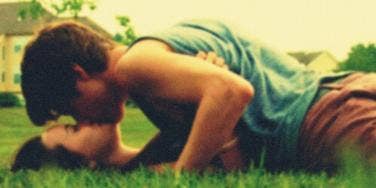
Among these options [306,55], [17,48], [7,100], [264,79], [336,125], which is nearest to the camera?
[336,125]

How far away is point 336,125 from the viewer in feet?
13.9

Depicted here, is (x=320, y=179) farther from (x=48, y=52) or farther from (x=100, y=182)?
(x=48, y=52)

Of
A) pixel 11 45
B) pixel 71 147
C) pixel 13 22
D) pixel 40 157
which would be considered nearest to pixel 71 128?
pixel 71 147

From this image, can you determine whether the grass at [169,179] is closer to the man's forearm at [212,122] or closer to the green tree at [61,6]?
the man's forearm at [212,122]

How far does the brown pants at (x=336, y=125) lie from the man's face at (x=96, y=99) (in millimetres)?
961

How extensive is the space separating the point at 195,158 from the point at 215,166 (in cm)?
33

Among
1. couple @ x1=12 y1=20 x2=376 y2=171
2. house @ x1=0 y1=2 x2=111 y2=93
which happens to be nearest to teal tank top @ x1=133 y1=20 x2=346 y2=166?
couple @ x1=12 y1=20 x2=376 y2=171

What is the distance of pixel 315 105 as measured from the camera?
173 inches

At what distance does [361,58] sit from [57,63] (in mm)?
68916

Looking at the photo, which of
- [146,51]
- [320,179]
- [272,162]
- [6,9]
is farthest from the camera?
[6,9]

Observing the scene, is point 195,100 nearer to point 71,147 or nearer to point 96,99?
point 96,99

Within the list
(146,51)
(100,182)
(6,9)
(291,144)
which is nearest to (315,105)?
(291,144)

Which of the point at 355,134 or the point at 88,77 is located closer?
the point at 355,134

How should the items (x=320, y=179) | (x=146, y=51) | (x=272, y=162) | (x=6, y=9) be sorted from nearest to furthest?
(x=320, y=179) → (x=146, y=51) → (x=272, y=162) → (x=6, y=9)
